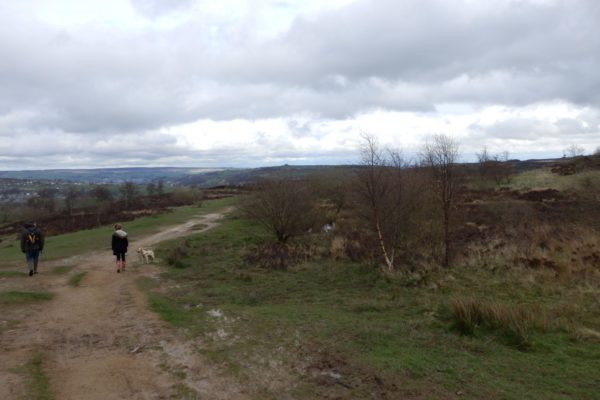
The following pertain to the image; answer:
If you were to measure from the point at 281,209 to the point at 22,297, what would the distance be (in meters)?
12.4

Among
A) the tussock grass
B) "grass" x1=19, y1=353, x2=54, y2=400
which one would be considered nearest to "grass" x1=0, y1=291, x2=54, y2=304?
"grass" x1=19, y1=353, x2=54, y2=400

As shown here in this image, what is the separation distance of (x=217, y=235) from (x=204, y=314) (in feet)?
46.1

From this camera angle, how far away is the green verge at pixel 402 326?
215 inches

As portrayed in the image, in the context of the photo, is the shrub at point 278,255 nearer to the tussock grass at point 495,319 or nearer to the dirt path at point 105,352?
the dirt path at point 105,352

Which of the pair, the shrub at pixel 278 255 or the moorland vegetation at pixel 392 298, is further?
the shrub at pixel 278 255

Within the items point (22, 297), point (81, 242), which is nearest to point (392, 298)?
→ point (22, 297)

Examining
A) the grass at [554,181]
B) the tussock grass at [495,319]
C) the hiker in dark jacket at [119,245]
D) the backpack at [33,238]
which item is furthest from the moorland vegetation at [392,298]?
the grass at [554,181]

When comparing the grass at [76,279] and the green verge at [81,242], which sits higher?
the grass at [76,279]

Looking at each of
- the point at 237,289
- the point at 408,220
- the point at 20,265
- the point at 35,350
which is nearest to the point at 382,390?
the point at 35,350

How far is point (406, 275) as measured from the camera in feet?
38.8

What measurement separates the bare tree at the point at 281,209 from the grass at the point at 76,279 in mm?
9624

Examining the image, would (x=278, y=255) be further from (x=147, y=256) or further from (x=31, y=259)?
(x=31, y=259)

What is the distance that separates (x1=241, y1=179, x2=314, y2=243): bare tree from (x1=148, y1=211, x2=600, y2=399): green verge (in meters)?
7.67

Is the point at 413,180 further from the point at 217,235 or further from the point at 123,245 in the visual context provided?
the point at 217,235
